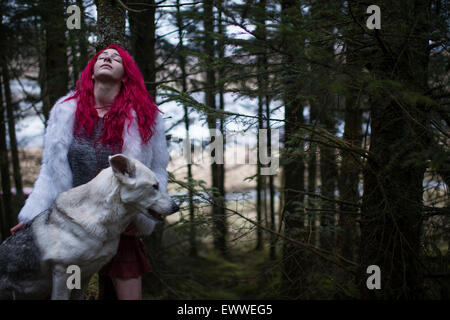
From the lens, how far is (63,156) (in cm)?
251

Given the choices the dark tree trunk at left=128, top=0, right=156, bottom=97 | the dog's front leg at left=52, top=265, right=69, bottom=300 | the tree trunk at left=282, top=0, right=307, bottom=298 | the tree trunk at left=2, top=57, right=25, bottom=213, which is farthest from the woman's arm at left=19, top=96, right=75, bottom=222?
the tree trunk at left=2, top=57, right=25, bottom=213

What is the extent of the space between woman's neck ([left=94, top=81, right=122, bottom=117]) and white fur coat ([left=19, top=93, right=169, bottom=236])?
0.64ft

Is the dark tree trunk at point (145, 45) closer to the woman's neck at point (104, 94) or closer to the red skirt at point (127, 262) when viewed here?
the woman's neck at point (104, 94)

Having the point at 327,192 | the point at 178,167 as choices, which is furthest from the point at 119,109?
the point at 178,167

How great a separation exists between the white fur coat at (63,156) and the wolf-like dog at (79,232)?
0.82 ft

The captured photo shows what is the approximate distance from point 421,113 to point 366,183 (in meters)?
0.98

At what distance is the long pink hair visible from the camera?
8.30 ft

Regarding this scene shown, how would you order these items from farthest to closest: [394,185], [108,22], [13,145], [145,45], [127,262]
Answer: [13,145] < [145,45] < [108,22] < [394,185] < [127,262]

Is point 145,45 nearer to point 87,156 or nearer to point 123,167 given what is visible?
point 87,156

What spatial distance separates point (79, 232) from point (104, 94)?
1.11 m

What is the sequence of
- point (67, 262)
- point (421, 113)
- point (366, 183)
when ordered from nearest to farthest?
point (67, 262) → point (421, 113) → point (366, 183)

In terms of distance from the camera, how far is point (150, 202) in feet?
7.00
